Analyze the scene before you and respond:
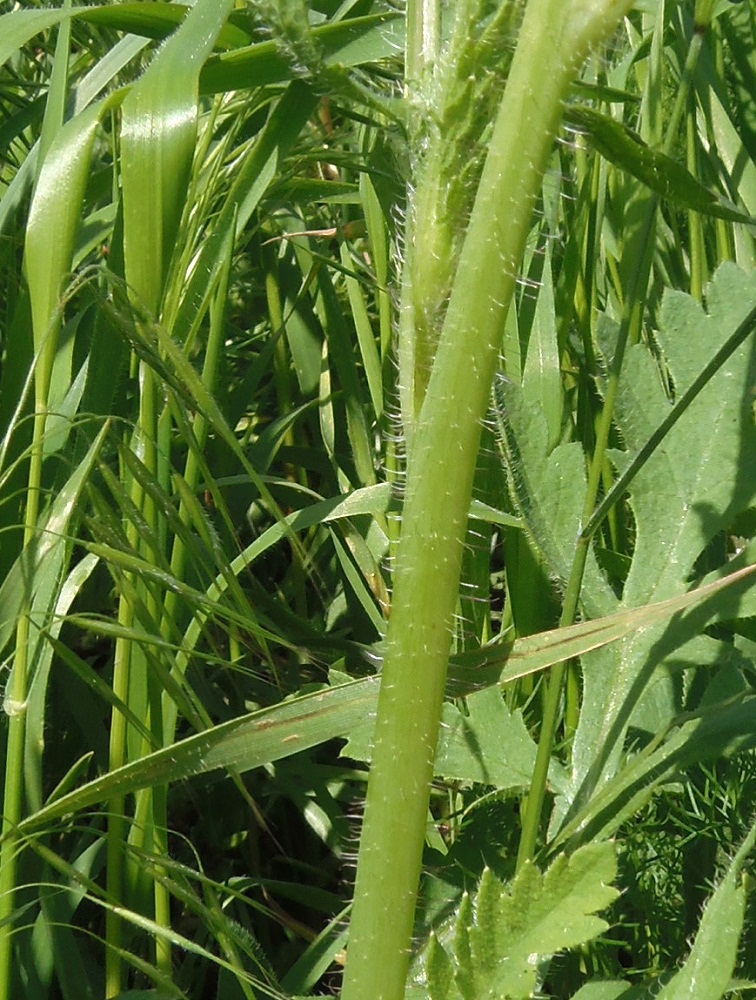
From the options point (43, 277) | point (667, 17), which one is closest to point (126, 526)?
point (43, 277)

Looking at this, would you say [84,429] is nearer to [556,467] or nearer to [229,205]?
[229,205]

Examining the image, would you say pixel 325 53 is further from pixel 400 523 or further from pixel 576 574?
pixel 576 574

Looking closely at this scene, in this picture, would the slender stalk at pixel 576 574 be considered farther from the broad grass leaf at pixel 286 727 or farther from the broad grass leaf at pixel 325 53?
the broad grass leaf at pixel 325 53

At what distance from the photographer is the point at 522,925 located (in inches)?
29.6

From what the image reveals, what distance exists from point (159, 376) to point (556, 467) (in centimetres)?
39

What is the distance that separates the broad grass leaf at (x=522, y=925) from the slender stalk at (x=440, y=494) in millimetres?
43

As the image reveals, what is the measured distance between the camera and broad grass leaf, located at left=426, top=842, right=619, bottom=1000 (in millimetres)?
726

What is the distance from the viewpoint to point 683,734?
3.31ft

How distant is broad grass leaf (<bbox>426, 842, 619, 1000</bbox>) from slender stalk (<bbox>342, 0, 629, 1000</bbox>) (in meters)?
0.04

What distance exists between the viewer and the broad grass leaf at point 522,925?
2.38 ft

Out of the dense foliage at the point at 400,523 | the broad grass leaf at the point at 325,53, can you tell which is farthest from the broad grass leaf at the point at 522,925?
the broad grass leaf at the point at 325,53

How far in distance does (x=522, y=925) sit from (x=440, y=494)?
28cm

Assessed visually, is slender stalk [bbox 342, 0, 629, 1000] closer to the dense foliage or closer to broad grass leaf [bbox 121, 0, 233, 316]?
the dense foliage

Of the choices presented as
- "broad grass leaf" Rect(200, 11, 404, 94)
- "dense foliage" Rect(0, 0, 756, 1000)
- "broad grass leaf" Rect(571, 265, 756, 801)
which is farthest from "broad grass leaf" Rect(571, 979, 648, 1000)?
"broad grass leaf" Rect(200, 11, 404, 94)
